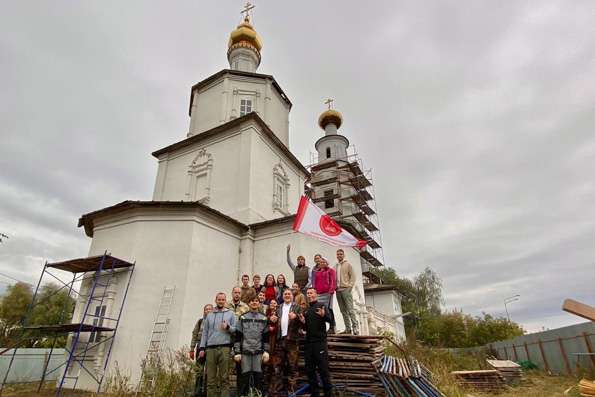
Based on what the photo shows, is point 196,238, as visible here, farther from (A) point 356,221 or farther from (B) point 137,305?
(A) point 356,221

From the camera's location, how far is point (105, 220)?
41.1 feet

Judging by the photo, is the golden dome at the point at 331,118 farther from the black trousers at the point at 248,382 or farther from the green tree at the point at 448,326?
the black trousers at the point at 248,382

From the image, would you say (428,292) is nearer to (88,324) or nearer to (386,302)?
(386,302)

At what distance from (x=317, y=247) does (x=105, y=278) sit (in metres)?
7.79

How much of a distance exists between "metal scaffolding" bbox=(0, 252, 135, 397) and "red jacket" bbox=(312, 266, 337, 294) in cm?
692

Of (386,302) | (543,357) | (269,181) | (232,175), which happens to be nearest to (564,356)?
(543,357)

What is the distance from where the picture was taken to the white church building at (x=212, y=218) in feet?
Answer: 34.4

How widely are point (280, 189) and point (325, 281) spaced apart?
1030 cm

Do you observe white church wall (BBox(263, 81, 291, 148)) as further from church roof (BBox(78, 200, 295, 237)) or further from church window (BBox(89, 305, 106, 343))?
church window (BBox(89, 305, 106, 343))

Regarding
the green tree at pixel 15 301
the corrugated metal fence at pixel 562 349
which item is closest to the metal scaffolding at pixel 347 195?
the corrugated metal fence at pixel 562 349

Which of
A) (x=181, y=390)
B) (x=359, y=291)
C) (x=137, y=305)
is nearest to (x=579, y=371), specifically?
(x=359, y=291)

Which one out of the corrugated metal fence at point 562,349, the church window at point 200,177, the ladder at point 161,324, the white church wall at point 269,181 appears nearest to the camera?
the ladder at point 161,324

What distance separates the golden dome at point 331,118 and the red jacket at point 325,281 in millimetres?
27386

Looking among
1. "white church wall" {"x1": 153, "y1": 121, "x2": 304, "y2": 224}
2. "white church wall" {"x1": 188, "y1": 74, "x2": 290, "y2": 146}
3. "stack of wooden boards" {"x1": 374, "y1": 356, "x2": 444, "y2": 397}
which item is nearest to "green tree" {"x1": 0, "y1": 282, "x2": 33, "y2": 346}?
"white church wall" {"x1": 153, "y1": 121, "x2": 304, "y2": 224}
